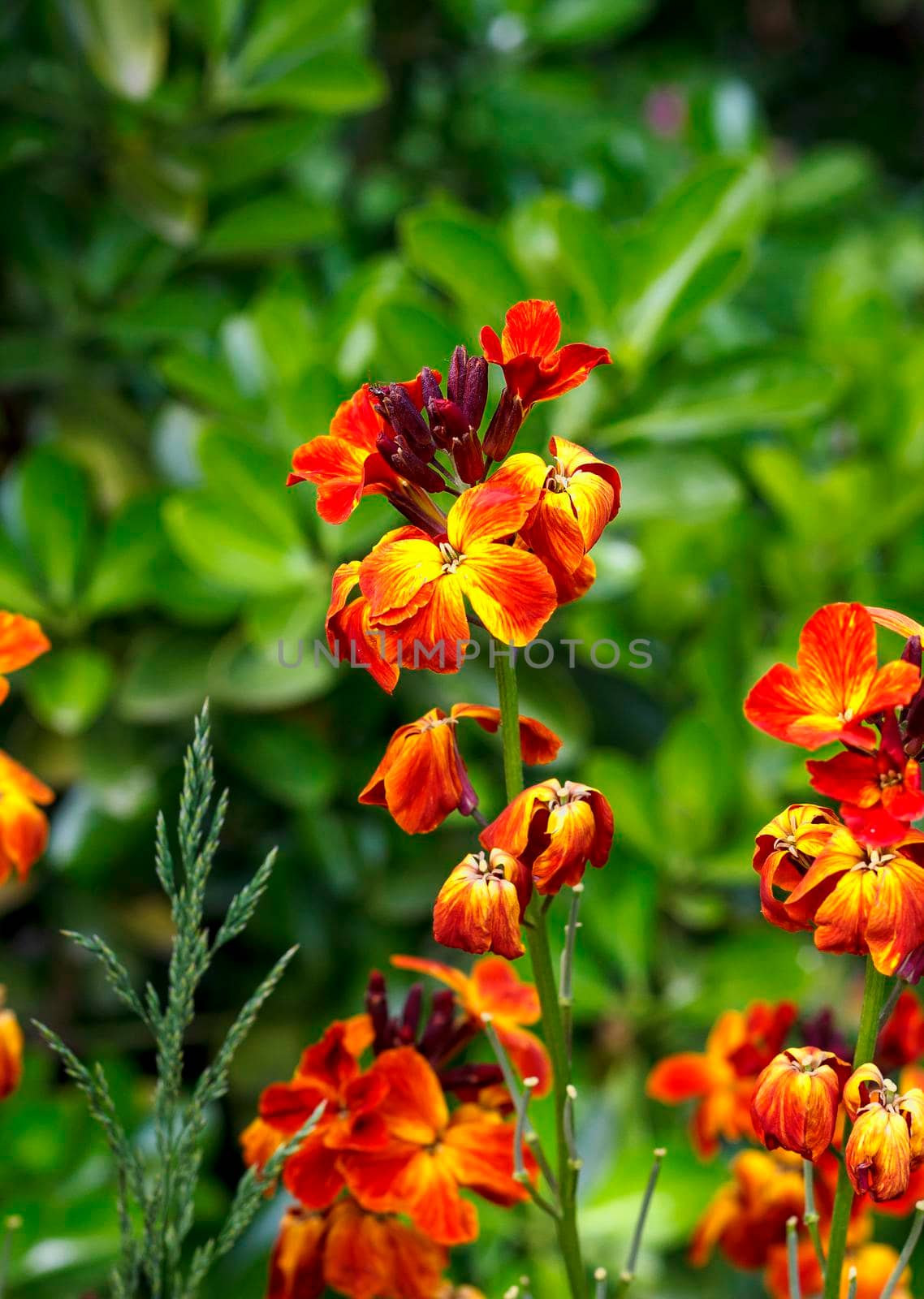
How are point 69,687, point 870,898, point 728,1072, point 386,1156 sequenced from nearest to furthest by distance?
1. point 870,898
2. point 386,1156
3. point 728,1072
4. point 69,687

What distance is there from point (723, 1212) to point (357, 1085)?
207 millimetres

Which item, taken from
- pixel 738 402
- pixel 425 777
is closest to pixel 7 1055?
pixel 425 777

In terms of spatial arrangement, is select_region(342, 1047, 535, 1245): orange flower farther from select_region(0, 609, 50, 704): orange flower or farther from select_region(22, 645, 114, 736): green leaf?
select_region(22, 645, 114, 736): green leaf

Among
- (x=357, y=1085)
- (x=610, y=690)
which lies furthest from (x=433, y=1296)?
(x=610, y=690)

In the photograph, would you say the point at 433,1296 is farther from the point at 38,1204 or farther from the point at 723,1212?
the point at 38,1204

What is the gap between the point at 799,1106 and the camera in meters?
0.35

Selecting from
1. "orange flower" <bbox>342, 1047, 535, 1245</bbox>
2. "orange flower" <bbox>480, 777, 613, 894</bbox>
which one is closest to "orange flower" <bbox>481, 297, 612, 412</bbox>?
"orange flower" <bbox>480, 777, 613, 894</bbox>

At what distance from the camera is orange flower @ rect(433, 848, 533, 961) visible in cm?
35

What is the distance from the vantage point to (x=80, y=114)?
40.1 inches

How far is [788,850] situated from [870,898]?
3cm

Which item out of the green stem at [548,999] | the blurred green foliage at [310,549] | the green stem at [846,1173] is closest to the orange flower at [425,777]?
the green stem at [548,999]

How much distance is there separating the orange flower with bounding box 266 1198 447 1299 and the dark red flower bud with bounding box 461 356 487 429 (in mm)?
269

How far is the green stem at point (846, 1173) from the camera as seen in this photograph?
1.18 feet

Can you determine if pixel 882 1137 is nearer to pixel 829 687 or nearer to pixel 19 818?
pixel 829 687
